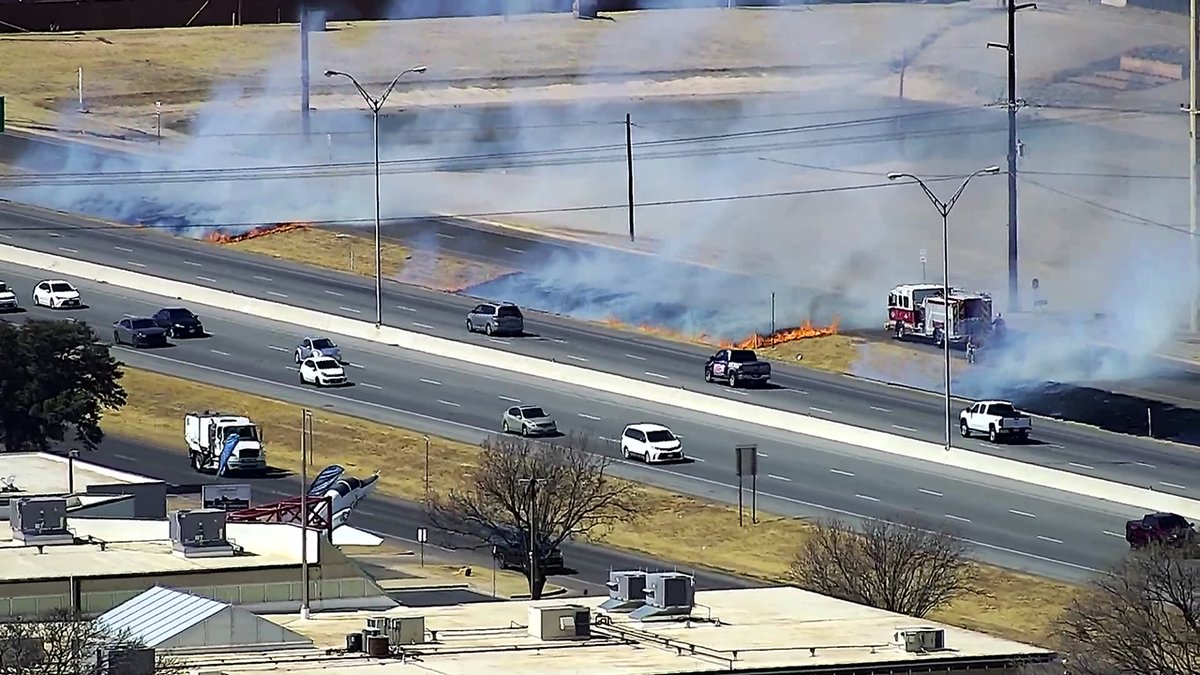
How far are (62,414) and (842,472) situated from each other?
2310 cm

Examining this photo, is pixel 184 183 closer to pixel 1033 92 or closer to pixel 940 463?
pixel 1033 92

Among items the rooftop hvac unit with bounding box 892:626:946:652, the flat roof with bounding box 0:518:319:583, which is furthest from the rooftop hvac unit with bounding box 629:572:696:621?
the flat roof with bounding box 0:518:319:583

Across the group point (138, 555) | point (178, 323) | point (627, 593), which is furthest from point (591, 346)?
point (627, 593)

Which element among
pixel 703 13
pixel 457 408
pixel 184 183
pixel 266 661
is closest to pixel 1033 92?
pixel 703 13

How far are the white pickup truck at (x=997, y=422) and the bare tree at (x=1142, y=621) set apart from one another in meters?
23.7

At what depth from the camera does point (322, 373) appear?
112 meters

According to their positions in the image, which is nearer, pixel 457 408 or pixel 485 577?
pixel 485 577

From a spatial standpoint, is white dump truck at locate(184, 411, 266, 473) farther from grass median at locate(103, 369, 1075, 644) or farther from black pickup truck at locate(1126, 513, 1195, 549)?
black pickup truck at locate(1126, 513, 1195, 549)

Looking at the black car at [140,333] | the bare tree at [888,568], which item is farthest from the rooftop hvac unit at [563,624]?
the black car at [140,333]

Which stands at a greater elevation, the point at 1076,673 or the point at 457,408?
the point at 457,408

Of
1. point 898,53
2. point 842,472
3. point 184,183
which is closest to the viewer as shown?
point 842,472

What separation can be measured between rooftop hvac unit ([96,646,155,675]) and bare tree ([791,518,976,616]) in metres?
27.7

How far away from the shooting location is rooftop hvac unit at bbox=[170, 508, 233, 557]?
66.7m

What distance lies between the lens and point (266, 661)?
5659 cm
